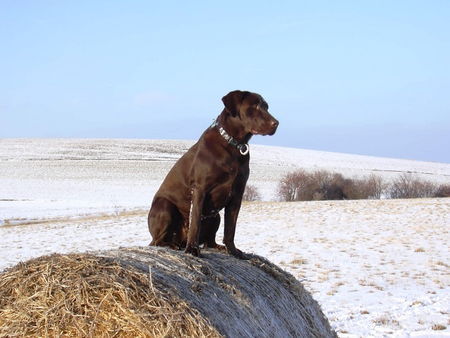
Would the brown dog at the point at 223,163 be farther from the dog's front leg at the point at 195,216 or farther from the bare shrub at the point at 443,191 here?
the bare shrub at the point at 443,191

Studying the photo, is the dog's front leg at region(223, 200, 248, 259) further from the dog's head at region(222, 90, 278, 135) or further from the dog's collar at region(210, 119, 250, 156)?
the dog's head at region(222, 90, 278, 135)

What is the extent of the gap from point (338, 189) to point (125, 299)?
100 feet

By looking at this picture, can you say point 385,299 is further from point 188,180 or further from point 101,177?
point 101,177

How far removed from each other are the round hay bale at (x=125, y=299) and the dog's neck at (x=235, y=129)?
1008 mm

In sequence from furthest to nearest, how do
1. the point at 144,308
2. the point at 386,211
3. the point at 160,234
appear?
the point at 386,211 < the point at 160,234 < the point at 144,308

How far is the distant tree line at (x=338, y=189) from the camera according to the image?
32406 mm

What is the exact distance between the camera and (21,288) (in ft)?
10.0

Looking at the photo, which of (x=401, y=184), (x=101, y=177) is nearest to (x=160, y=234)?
(x=401, y=184)

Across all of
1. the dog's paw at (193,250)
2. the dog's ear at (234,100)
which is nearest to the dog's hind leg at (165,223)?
the dog's paw at (193,250)

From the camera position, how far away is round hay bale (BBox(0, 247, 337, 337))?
286 centimetres

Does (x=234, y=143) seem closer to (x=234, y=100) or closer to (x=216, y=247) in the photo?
(x=234, y=100)

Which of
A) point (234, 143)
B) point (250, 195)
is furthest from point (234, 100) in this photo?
point (250, 195)

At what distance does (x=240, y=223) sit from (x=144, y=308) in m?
19.5

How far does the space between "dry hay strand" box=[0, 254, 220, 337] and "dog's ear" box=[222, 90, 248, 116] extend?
1689 mm
